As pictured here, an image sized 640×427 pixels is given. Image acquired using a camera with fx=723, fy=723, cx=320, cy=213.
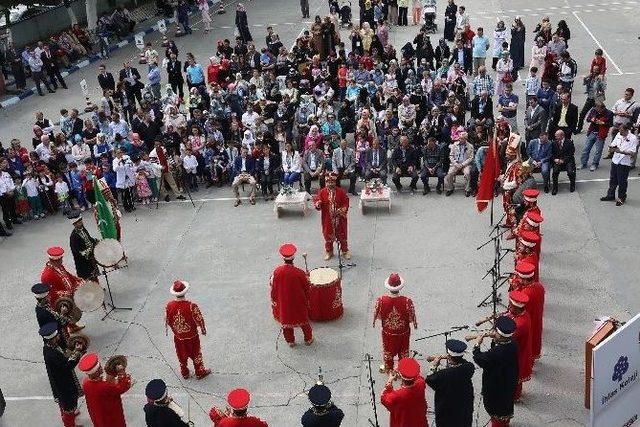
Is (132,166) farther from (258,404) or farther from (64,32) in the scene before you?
(64,32)

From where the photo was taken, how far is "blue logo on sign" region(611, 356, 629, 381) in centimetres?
881

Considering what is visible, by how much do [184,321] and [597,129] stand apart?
36.6 feet

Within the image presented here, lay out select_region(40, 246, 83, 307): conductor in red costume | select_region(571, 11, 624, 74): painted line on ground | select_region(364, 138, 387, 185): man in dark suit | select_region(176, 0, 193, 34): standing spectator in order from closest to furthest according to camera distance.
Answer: select_region(40, 246, 83, 307): conductor in red costume, select_region(364, 138, 387, 185): man in dark suit, select_region(571, 11, 624, 74): painted line on ground, select_region(176, 0, 193, 34): standing spectator

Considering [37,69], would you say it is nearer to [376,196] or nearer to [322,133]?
[322,133]

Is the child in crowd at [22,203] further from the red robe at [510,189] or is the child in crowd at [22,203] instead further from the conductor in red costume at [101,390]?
the red robe at [510,189]

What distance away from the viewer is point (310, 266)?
1440 cm

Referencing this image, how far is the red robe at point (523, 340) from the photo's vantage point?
373 inches

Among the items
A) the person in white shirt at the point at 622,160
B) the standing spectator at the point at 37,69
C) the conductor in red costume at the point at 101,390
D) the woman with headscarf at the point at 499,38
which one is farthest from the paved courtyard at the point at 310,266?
the standing spectator at the point at 37,69

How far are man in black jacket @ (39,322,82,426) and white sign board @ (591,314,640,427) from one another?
6751 mm

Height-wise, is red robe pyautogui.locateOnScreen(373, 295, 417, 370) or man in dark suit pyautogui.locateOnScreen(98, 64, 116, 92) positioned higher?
man in dark suit pyautogui.locateOnScreen(98, 64, 116, 92)

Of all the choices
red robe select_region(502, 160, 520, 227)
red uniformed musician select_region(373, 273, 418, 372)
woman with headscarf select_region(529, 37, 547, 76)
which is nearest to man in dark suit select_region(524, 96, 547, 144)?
red robe select_region(502, 160, 520, 227)

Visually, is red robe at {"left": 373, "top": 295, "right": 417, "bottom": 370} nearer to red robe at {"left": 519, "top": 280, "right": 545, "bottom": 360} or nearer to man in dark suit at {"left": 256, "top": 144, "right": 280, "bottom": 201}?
red robe at {"left": 519, "top": 280, "right": 545, "bottom": 360}

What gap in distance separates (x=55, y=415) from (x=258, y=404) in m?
3.14

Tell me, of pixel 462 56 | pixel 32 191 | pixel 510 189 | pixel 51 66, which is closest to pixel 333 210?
pixel 510 189
